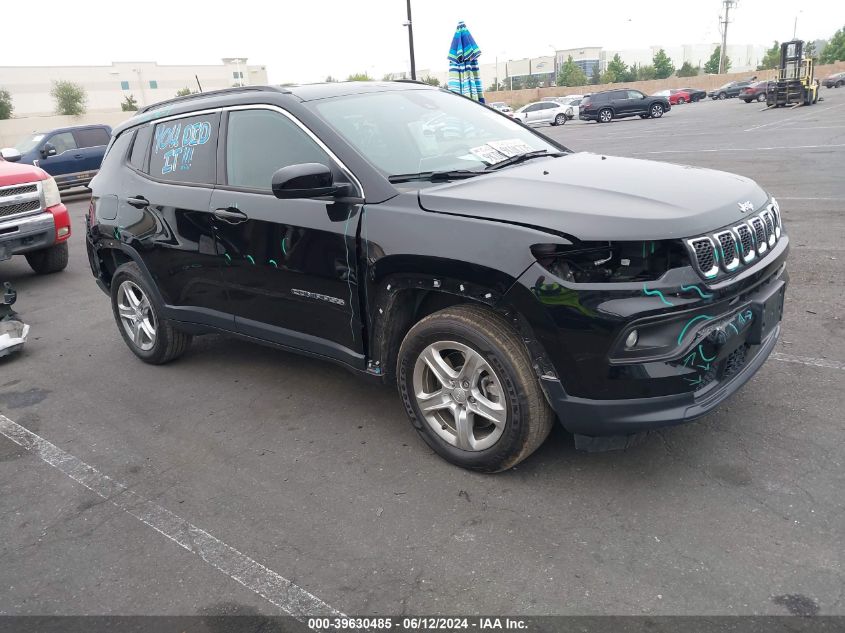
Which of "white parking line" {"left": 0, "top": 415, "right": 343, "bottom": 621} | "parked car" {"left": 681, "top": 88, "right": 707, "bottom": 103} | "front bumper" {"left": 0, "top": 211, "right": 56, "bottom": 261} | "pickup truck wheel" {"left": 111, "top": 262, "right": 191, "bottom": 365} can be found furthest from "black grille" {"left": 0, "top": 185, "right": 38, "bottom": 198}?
"parked car" {"left": 681, "top": 88, "right": 707, "bottom": 103}

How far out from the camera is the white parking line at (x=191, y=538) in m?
2.65

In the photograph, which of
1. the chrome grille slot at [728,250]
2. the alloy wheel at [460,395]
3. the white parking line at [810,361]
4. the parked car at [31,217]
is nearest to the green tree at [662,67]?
the parked car at [31,217]

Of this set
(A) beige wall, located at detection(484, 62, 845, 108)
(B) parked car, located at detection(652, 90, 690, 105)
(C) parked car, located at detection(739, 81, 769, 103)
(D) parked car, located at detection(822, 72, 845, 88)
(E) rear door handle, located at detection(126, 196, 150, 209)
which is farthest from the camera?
(A) beige wall, located at detection(484, 62, 845, 108)

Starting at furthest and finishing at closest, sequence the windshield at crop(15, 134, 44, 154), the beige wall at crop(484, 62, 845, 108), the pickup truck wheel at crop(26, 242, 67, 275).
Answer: the beige wall at crop(484, 62, 845, 108)
the windshield at crop(15, 134, 44, 154)
the pickup truck wheel at crop(26, 242, 67, 275)

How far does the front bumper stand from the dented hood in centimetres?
655

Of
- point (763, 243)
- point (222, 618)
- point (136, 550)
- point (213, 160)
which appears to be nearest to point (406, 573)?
point (222, 618)

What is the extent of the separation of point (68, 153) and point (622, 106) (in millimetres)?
28748

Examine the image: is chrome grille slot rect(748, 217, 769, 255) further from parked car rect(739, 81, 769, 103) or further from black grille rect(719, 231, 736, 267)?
parked car rect(739, 81, 769, 103)

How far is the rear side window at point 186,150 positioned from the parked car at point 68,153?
13403 millimetres

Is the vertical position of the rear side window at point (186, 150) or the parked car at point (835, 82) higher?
the rear side window at point (186, 150)

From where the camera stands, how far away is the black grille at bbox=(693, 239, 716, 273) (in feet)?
9.12

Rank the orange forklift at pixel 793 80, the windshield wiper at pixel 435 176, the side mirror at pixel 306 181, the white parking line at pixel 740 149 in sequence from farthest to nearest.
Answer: the orange forklift at pixel 793 80 < the white parking line at pixel 740 149 < the windshield wiper at pixel 435 176 < the side mirror at pixel 306 181

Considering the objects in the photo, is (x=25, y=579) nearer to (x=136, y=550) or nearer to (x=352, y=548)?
(x=136, y=550)

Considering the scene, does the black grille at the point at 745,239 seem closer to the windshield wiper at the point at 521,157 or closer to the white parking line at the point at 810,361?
the windshield wiper at the point at 521,157
